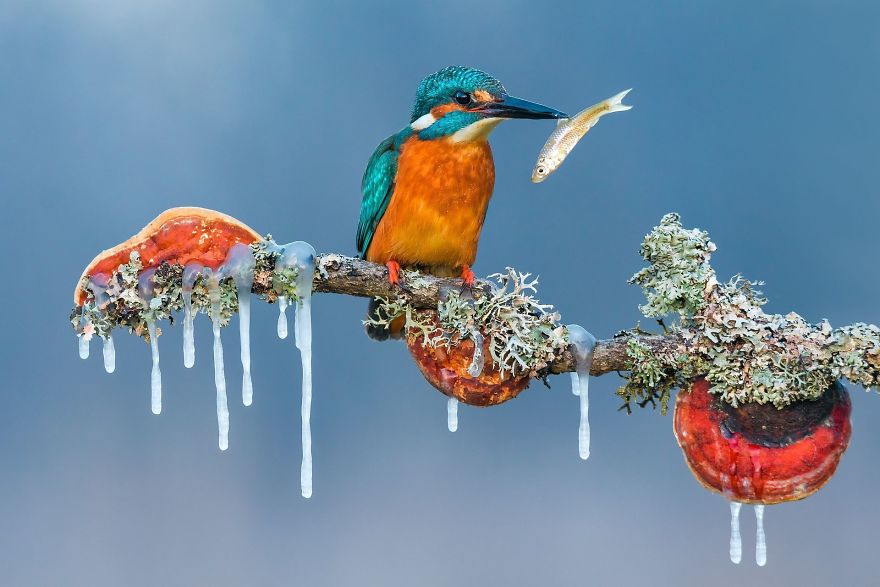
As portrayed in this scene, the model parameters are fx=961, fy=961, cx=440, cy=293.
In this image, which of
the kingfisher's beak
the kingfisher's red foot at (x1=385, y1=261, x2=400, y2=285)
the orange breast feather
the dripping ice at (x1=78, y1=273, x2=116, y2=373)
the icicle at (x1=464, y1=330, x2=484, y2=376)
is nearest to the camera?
the dripping ice at (x1=78, y1=273, x2=116, y2=373)

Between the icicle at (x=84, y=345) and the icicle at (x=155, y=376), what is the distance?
19cm

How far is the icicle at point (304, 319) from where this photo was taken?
3.12 m

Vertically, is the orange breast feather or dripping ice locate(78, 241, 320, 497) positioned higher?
the orange breast feather

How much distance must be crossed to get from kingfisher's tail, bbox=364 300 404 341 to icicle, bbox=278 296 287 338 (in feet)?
1.87

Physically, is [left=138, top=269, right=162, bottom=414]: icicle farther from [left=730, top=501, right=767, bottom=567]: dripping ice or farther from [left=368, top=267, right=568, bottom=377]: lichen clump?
[left=730, top=501, right=767, bottom=567]: dripping ice

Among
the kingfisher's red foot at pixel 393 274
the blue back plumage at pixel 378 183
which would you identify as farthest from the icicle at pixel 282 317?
the blue back plumage at pixel 378 183

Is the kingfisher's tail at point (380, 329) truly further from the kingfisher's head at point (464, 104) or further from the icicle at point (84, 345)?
the icicle at point (84, 345)

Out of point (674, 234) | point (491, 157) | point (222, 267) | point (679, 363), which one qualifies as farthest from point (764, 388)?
point (222, 267)

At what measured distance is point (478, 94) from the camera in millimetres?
3621

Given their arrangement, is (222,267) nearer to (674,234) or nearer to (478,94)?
(478,94)

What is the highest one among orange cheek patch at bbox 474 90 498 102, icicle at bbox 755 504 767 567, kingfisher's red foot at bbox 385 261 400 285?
orange cheek patch at bbox 474 90 498 102

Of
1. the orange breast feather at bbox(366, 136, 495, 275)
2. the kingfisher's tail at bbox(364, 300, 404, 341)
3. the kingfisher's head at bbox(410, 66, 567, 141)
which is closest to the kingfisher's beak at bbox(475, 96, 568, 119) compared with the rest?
the kingfisher's head at bbox(410, 66, 567, 141)

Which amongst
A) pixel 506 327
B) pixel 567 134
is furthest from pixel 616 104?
pixel 506 327

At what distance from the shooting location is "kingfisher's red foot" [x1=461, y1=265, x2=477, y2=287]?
11.4 feet
